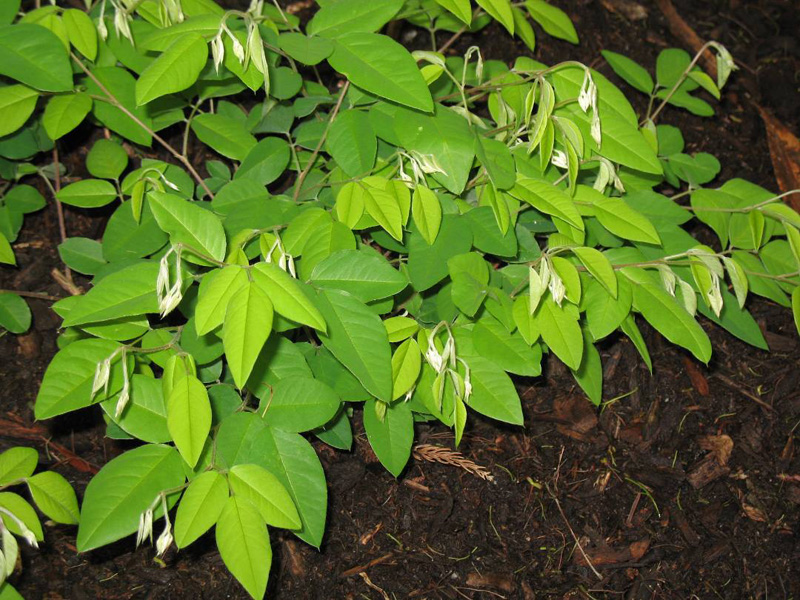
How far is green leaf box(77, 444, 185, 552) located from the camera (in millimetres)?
1125

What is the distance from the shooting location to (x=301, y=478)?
1.23m

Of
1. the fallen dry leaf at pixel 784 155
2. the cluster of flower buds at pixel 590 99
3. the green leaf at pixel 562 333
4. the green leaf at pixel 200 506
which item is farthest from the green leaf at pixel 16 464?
the fallen dry leaf at pixel 784 155

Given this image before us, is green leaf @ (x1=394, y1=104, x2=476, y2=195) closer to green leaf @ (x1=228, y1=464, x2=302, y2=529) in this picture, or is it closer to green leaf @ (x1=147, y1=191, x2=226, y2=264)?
green leaf @ (x1=147, y1=191, x2=226, y2=264)

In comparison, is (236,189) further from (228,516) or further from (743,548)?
(743,548)

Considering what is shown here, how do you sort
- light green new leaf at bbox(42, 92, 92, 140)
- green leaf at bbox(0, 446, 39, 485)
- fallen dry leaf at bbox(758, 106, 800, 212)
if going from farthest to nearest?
fallen dry leaf at bbox(758, 106, 800, 212), light green new leaf at bbox(42, 92, 92, 140), green leaf at bbox(0, 446, 39, 485)

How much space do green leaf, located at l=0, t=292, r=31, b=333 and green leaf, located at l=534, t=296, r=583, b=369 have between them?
1189 mm

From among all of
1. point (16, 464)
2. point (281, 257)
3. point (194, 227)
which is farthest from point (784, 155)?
point (16, 464)

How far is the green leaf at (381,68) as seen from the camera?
1252mm

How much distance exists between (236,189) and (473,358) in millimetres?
619

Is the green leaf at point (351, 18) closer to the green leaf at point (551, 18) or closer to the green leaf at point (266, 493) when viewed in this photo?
the green leaf at point (551, 18)

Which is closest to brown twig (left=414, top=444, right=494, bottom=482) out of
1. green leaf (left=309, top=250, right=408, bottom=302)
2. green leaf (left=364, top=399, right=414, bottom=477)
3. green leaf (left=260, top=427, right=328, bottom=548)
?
green leaf (left=364, top=399, right=414, bottom=477)

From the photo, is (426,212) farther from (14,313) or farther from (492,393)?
(14,313)

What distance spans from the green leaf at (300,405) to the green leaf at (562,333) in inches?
16.0

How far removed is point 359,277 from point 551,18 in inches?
42.0
